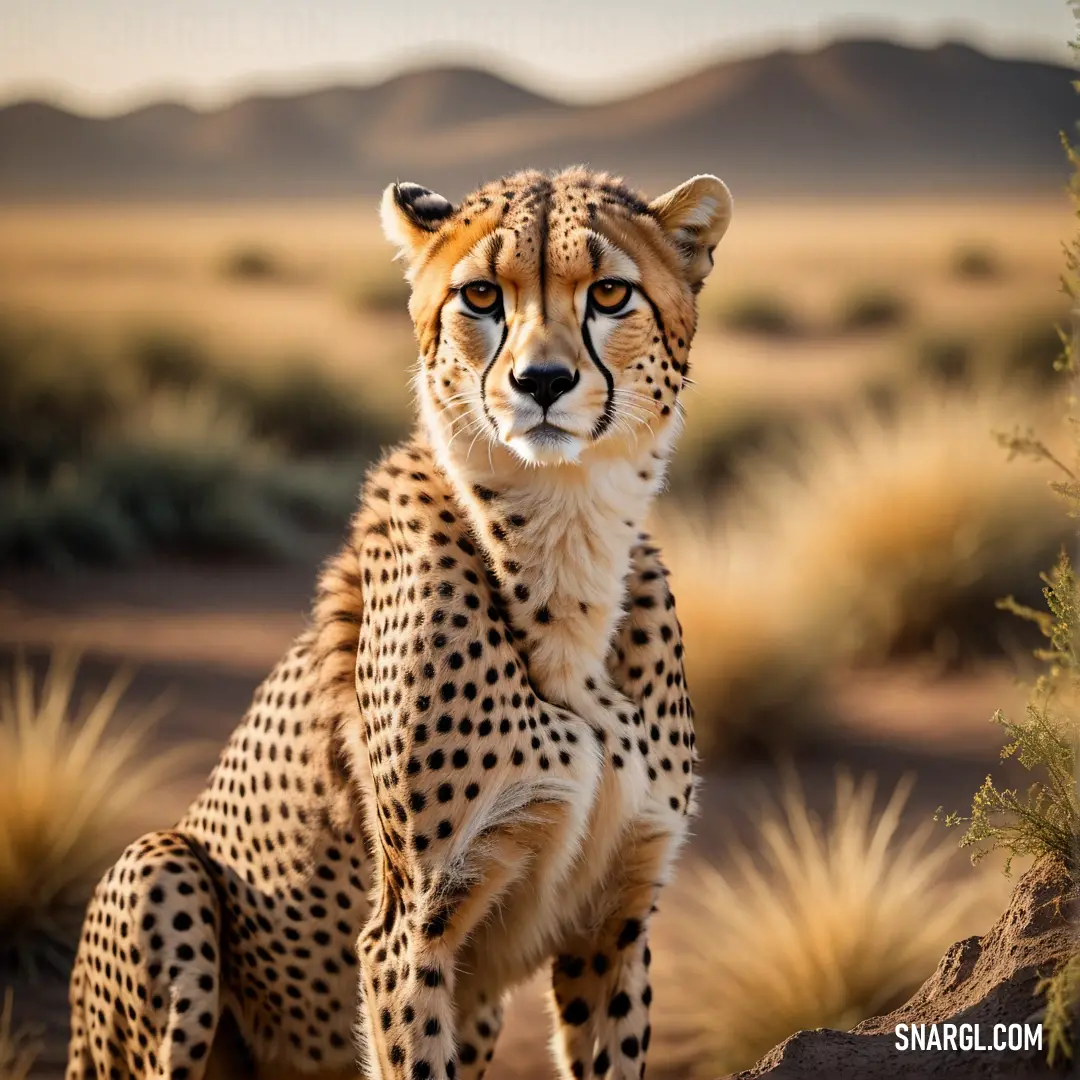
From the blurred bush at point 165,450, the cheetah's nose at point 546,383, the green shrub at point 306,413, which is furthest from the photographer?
the green shrub at point 306,413

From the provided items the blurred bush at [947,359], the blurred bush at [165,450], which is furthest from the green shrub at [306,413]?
the blurred bush at [947,359]

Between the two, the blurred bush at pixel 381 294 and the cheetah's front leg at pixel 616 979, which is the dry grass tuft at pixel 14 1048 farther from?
the blurred bush at pixel 381 294

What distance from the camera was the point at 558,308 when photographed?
5.90ft

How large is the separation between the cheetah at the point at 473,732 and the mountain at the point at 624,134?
7806 millimetres

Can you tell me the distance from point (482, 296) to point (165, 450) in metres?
6.23

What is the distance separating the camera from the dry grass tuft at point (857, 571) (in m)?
4.87

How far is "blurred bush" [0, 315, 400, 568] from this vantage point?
6992mm

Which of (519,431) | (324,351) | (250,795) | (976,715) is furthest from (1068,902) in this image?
(324,351)

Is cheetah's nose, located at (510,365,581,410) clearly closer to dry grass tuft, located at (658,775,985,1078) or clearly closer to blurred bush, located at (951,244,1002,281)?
dry grass tuft, located at (658,775,985,1078)

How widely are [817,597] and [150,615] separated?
A: 9.50ft

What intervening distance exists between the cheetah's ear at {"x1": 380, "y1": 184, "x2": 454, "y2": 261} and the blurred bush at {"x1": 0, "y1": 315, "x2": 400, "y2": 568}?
17.0ft

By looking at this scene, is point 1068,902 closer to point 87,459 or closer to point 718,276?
point 87,459

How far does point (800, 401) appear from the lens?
34.3ft

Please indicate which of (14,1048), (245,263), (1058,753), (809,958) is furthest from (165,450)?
(245,263)
